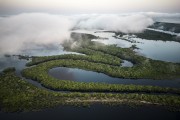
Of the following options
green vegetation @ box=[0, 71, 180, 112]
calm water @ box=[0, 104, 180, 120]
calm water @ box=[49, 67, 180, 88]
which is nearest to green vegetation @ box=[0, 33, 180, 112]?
green vegetation @ box=[0, 71, 180, 112]

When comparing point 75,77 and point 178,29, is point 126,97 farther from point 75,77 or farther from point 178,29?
point 178,29

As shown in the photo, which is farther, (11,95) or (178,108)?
(11,95)

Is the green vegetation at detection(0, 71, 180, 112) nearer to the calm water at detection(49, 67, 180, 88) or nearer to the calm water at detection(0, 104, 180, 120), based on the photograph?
the calm water at detection(0, 104, 180, 120)

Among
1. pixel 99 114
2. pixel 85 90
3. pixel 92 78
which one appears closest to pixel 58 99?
pixel 85 90

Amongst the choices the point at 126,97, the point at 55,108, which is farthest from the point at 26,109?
the point at 126,97

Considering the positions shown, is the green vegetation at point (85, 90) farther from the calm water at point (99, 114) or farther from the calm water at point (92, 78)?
the calm water at point (92, 78)

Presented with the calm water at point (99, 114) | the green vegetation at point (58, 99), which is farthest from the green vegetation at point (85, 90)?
the calm water at point (99, 114)
